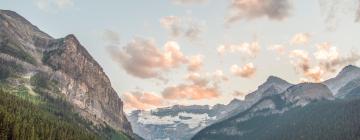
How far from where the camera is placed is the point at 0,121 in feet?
641

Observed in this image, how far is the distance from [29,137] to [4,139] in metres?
14.4

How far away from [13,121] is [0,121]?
515 centimetres

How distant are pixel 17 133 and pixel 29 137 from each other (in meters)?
7.61

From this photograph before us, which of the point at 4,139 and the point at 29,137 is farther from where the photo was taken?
the point at 29,137

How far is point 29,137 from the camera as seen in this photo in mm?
197000

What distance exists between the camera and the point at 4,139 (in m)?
184

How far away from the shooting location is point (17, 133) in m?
190

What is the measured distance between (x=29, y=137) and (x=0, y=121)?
530 inches

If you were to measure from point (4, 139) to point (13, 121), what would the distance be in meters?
15.1

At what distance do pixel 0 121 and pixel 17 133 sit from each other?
10.9 m

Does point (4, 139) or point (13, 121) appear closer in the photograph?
point (4, 139)

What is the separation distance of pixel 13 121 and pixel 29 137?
960 centimetres
